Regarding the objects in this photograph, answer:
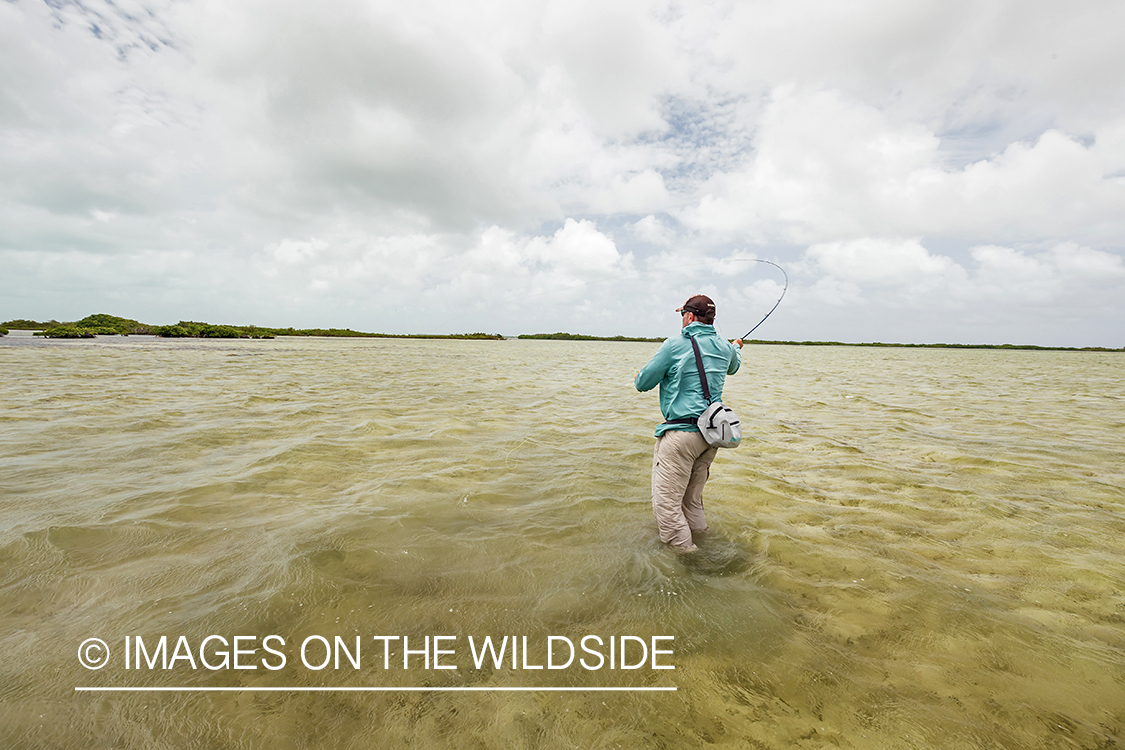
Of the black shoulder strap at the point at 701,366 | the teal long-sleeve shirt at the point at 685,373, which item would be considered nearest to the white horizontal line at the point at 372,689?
the teal long-sleeve shirt at the point at 685,373

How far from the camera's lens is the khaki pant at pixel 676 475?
5.17 m

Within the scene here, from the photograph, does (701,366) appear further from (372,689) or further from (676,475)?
(372,689)

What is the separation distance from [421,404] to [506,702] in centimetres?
1235

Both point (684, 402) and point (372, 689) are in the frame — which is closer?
point (372, 689)

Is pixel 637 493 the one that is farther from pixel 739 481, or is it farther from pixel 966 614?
pixel 966 614

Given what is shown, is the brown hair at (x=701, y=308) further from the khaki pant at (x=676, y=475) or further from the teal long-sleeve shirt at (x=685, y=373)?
the khaki pant at (x=676, y=475)

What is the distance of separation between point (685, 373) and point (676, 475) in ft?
3.88

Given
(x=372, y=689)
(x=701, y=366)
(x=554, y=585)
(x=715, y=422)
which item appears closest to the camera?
(x=372, y=689)

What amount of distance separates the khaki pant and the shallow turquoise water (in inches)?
10.6

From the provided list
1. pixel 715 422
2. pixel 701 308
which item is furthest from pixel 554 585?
pixel 701 308

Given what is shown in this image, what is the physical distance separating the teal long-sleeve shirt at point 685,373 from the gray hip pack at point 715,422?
5 centimetres

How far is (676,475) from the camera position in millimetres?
5246

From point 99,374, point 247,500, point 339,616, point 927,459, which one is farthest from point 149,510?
point 99,374

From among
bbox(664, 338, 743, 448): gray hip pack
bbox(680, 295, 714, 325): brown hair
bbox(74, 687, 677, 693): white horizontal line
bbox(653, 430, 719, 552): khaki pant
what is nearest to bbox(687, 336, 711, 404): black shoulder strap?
bbox(664, 338, 743, 448): gray hip pack
